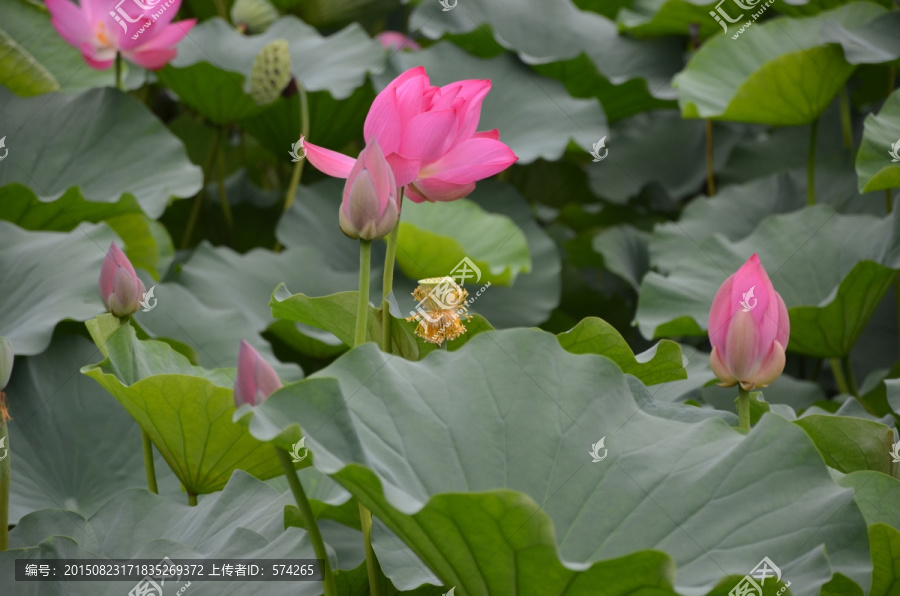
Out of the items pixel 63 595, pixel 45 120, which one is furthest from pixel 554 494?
pixel 45 120

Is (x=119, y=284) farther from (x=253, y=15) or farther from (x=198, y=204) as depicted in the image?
(x=253, y=15)

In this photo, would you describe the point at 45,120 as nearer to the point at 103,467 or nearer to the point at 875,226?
the point at 103,467

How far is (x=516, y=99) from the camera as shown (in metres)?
2.02

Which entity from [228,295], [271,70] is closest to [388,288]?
[228,295]

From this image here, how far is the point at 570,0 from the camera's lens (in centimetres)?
241

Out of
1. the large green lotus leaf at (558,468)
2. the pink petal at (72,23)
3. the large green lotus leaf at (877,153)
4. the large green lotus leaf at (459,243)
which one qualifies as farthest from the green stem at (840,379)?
the pink petal at (72,23)

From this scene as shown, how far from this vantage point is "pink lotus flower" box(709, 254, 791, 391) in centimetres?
81

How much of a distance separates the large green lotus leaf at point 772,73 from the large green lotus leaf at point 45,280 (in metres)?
1.23

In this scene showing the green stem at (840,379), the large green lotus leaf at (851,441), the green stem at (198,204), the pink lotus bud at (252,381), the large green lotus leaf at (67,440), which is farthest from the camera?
the green stem at (198,204)

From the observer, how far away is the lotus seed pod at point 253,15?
2.22m

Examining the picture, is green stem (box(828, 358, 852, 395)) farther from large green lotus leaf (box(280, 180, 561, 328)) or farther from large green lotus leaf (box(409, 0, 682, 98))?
large green lotus leaf (box(409, 0, 682, 98))

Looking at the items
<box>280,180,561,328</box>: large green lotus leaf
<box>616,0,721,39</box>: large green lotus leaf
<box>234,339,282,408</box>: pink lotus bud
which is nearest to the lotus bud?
<box>234,339,282,408</box>: pink lotus bud

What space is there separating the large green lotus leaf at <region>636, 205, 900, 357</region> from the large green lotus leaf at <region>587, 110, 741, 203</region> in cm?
70

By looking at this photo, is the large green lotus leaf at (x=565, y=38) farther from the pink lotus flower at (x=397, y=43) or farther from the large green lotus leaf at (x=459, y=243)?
the large green lotus leaf at (x=459, y=243)
